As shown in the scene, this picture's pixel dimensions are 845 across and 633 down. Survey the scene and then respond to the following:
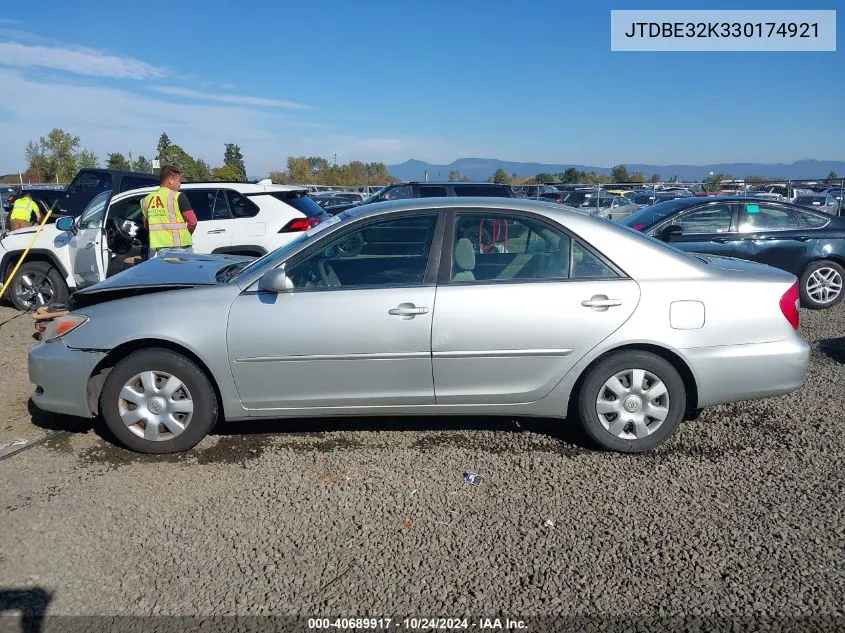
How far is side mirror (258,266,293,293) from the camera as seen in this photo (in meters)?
3.79

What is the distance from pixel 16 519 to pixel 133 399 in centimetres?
87

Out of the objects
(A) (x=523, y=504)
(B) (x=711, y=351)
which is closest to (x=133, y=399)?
(A) (x=523, y=504)

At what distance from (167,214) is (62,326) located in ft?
9.86

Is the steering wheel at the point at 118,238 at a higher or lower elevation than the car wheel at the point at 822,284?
higher

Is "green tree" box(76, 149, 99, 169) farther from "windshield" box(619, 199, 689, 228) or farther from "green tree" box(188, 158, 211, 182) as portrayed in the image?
"windshield" box(619, 199, 689, 228)

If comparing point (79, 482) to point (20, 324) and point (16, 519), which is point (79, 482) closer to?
point (16, 519)

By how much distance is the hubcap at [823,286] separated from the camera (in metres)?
8.30

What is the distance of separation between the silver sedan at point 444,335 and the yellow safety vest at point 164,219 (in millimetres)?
2936

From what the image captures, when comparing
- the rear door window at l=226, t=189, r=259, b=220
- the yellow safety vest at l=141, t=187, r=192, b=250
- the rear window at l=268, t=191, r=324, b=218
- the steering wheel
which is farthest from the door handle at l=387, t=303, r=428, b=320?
the steering wheel

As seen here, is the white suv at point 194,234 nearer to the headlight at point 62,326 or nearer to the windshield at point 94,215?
the windshield at point 94,215

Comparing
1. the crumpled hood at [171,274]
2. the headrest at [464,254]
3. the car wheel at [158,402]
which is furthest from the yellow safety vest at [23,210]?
the headrest at [464,254]

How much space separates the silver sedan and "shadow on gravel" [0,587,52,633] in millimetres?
1285

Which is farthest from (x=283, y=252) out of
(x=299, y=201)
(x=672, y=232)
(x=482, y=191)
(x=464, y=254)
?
(x=482, y=191)

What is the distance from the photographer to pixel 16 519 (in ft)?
11.1
